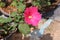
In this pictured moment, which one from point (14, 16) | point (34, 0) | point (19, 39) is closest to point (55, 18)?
point (34, 0)

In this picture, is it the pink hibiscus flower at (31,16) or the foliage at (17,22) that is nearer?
the pink hibiscus flower at (31,16)

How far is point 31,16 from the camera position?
145 centimetres

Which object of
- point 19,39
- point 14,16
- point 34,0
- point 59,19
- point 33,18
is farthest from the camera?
point 59,19

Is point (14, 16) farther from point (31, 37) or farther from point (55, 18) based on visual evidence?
point (55, 18)

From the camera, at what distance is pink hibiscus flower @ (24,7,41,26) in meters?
1.39

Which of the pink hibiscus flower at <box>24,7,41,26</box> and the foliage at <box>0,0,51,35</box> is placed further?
the foliage at <box>0,0,51,35</box>

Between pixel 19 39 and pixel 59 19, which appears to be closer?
pixel 19 39

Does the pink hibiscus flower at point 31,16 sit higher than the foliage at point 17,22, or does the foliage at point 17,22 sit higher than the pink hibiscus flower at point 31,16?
the pink hibiscus flower at point 31,16

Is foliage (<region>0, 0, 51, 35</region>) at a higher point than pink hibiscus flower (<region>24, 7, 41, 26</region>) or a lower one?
lower

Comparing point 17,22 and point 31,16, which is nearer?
point 31,16

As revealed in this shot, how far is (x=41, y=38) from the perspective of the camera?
6.98 ft

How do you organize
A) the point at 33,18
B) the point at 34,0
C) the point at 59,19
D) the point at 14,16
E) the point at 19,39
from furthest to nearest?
1. the point at 59,19
2. the point at 34,0
3. the point at 19,39
4. the point at 14,16
5. the point at 33,18

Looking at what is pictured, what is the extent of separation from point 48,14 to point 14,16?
954 millimetres

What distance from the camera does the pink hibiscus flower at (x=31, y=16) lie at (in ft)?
4.55
